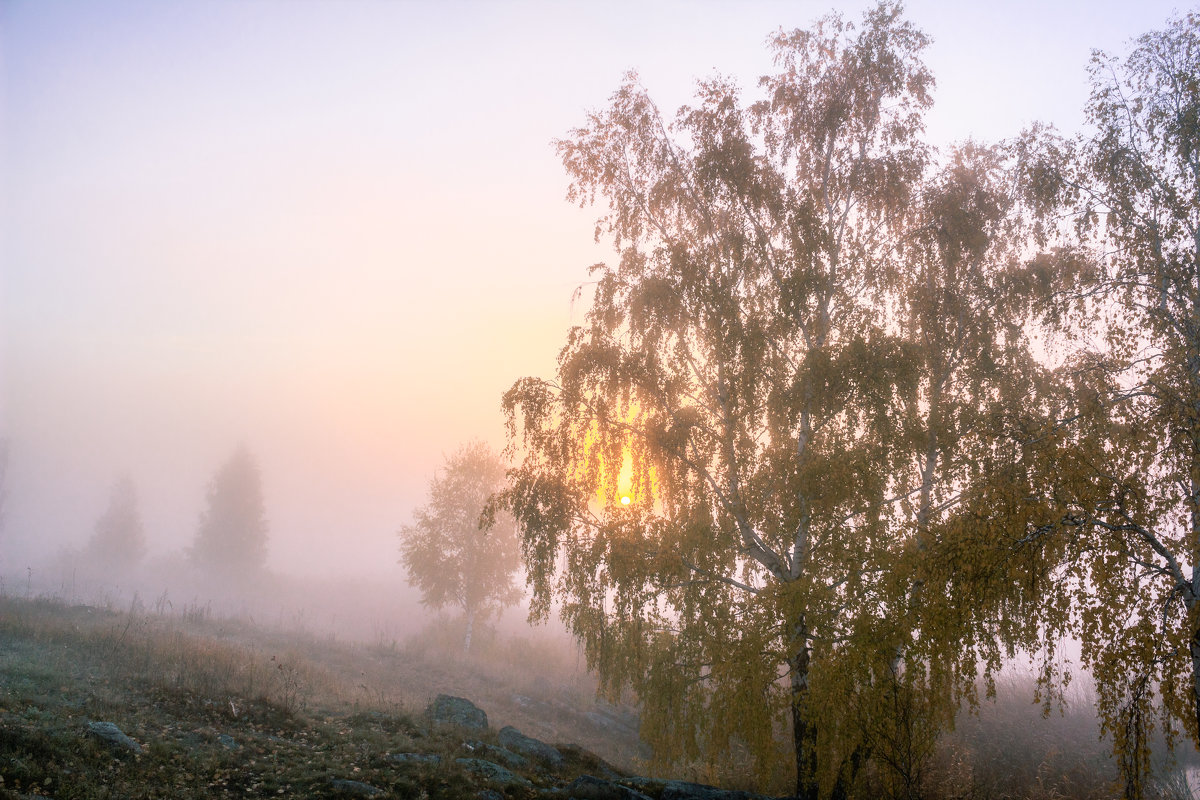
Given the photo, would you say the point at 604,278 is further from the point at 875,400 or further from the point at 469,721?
the point at 469,721

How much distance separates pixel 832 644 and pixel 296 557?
113 m

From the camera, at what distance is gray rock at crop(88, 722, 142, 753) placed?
24.4 feet

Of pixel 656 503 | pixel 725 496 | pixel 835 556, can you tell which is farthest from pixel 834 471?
pixel 656 503

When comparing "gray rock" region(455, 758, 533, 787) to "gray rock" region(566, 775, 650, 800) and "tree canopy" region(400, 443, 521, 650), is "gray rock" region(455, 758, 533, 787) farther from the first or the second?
"tree canopy" region(400, 443, 521, 650)

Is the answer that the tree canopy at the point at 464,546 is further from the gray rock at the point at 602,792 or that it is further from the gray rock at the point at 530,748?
the gray rock at the point at 602,792

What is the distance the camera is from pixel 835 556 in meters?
8.73

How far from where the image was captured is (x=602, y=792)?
8359mm

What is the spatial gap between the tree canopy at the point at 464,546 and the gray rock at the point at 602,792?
818 inches

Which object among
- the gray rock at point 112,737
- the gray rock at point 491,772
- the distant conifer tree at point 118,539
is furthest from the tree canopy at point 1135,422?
the distant conifer tree at point 118,539

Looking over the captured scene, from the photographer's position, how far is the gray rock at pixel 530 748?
11.3 metres

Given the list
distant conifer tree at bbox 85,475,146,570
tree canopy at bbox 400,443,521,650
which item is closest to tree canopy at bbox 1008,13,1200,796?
tree canopy at bbox 400,443,521,650

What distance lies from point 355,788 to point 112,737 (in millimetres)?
3250

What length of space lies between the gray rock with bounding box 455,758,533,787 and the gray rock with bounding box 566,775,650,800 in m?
0.89

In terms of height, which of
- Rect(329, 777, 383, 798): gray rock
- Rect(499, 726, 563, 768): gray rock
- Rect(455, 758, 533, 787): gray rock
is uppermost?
Rect(329, 777, 383, 798): gray rock
